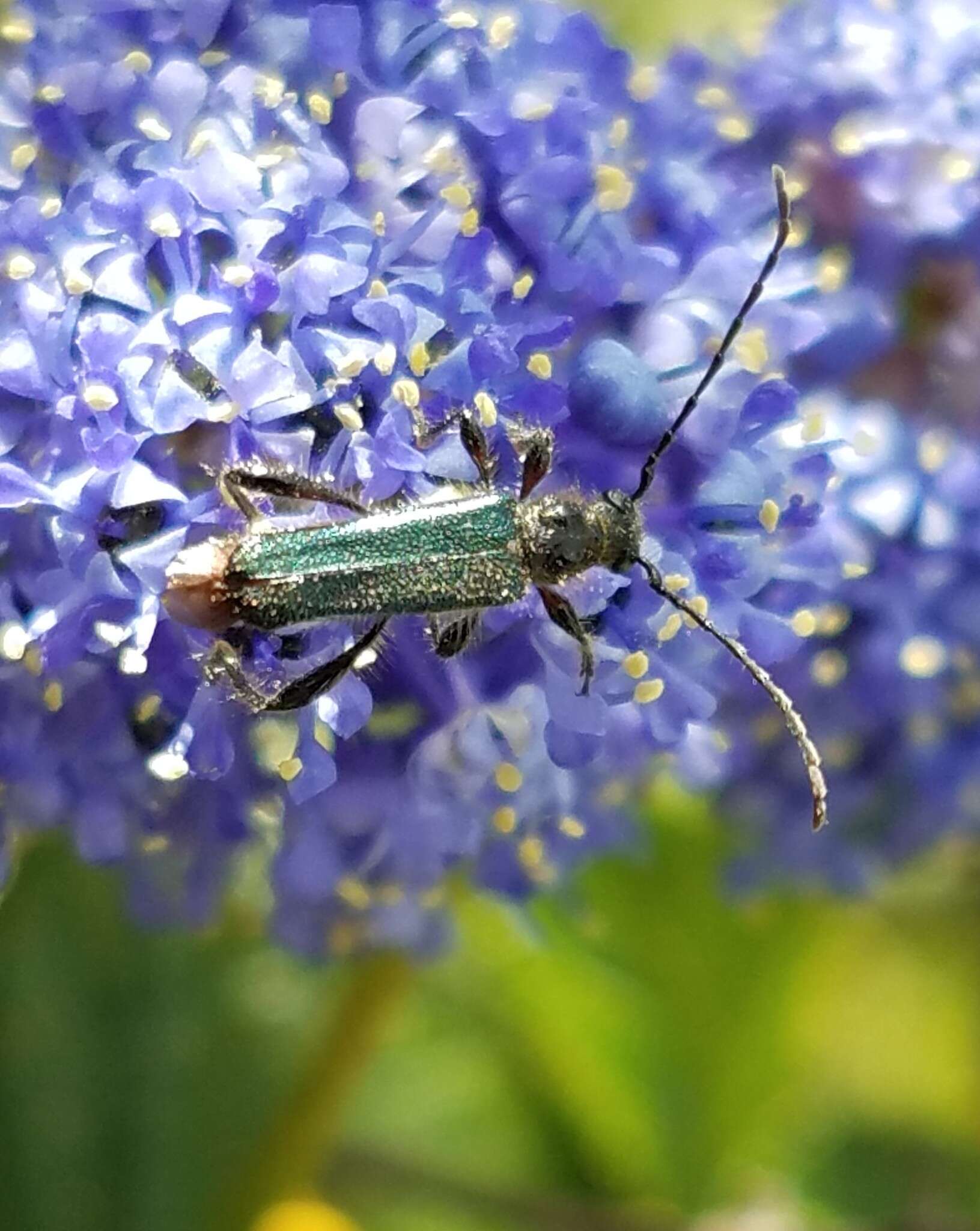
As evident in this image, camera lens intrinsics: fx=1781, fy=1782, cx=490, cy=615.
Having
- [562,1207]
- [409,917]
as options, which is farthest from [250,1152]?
[409,917]

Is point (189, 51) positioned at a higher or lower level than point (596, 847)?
higher

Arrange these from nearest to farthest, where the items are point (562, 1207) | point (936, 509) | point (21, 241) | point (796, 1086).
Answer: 1. point (21, 241)
2. point (936, 509)
3. point (562, 1207)
4. point (796, 1086)

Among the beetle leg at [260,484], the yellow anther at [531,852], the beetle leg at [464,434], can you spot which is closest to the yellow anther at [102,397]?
the beetle leg at [260,484]

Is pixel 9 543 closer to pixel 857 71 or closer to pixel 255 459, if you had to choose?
pixel 255 459

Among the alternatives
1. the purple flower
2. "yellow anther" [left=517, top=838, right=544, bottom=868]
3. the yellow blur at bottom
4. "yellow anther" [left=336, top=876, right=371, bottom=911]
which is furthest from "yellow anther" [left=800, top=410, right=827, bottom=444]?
the yellow blur at bottom

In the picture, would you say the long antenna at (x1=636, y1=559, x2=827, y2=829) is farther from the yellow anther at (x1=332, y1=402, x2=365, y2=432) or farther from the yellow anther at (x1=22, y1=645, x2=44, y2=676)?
the yellow anther at (x1=22, y1=645, x2=44, y2=676)
